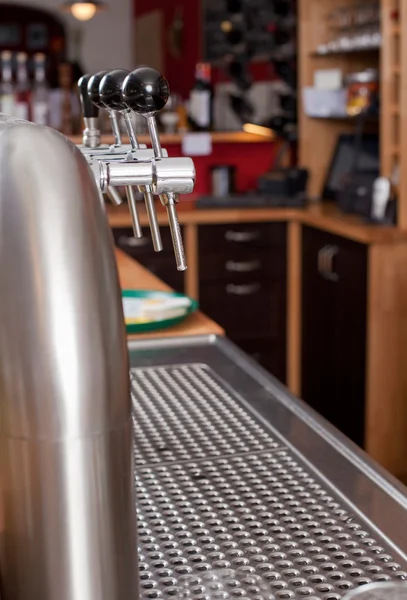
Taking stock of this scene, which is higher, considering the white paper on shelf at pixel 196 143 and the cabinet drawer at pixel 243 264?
the white paper on shelf at pixel 196 143

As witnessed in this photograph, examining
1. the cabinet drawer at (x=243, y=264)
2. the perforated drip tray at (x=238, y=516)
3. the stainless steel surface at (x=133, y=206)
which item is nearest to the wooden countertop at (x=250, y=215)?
the cabinet drawer at (x=243, y=264)

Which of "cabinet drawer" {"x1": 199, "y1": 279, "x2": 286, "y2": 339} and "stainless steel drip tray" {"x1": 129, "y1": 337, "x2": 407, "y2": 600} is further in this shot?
"cabinet drawer" {"x1": 199, "y1": 279, "x2": 286, "y2": 339}

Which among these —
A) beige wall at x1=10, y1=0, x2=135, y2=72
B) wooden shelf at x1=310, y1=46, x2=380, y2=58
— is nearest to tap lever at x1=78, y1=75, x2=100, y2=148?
wooden shelf at x1=310, y1=46, x2=380, y2=58

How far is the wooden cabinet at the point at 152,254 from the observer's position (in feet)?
15.8

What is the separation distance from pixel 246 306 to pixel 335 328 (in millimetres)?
739

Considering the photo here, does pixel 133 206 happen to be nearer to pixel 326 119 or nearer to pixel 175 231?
pixel 175 231

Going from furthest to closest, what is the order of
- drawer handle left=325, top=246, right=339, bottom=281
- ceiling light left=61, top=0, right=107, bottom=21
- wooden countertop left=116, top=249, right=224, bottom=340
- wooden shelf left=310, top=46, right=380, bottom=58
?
ceiling light left=61, top=0, right=107, bottom=21, wooden shelf left=310, top=46, right=380, bottom=58, drawer handle left=325, top=246, right=339, bottom=281, wooden countertop left=116, top=249, right=224, bottom=340

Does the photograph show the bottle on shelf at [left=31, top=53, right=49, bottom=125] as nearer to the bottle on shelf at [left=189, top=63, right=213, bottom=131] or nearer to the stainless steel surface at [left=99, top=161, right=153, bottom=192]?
the bottle on shelf at [left=189, top=63, right=213, bottom=131]

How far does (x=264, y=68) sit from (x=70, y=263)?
5.41 metres

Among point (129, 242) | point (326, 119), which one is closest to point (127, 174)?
→ point (129, 242)

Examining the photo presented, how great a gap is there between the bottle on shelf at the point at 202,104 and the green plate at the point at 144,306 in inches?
126

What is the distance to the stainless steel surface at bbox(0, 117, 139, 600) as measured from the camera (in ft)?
2.54

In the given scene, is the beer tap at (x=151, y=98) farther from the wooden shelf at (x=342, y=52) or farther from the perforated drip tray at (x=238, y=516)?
the wooden shelf at (x=342, y=52)

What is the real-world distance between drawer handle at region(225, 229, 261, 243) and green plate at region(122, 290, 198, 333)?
2.53 metres
